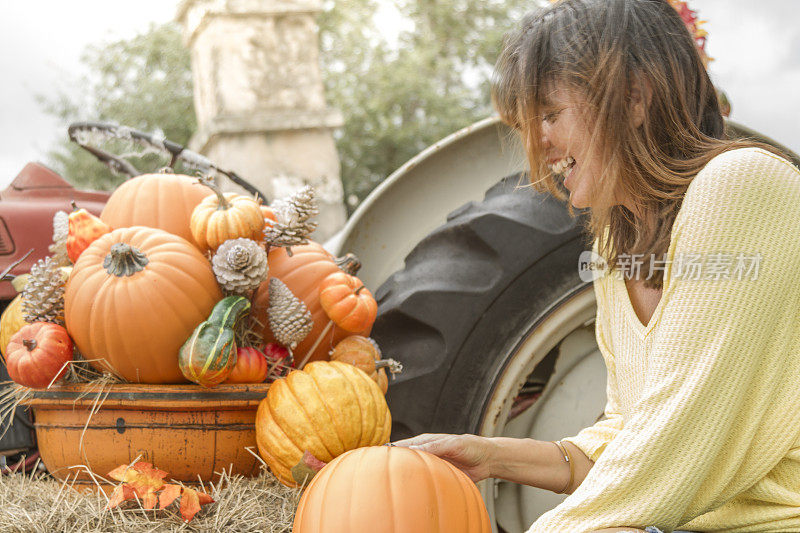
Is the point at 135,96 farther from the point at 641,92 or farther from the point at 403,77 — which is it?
the point at 641,92

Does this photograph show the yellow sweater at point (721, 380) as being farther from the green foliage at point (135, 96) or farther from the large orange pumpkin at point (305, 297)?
the green foliage at point (135, 96)

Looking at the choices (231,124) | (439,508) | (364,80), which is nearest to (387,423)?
(439,508)

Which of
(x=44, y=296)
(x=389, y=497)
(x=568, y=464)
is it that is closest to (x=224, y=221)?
(x=44, y=296)

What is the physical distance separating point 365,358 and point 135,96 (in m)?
14.8

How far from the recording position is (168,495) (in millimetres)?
1765

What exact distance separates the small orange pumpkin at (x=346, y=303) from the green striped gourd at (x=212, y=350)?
275mm

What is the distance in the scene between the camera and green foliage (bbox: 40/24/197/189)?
14.5 meters

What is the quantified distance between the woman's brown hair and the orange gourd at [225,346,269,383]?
98 centimetres

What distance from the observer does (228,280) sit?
6.32 feet

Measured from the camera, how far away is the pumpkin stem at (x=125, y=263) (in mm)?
1900

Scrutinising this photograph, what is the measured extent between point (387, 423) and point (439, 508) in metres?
0.49

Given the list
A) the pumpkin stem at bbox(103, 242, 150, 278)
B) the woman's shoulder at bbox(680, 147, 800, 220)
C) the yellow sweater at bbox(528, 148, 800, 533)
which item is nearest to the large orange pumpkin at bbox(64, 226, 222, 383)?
the pumpkin stem at bbox(103, 242, 150, 278)

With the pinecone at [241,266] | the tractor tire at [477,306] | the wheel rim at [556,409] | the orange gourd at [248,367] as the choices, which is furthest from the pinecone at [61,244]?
the wheel rim at [556,409]

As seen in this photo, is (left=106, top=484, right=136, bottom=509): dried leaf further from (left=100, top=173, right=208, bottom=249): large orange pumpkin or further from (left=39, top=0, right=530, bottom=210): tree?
(left=39, top=0, right=530, bottom=210): tree
